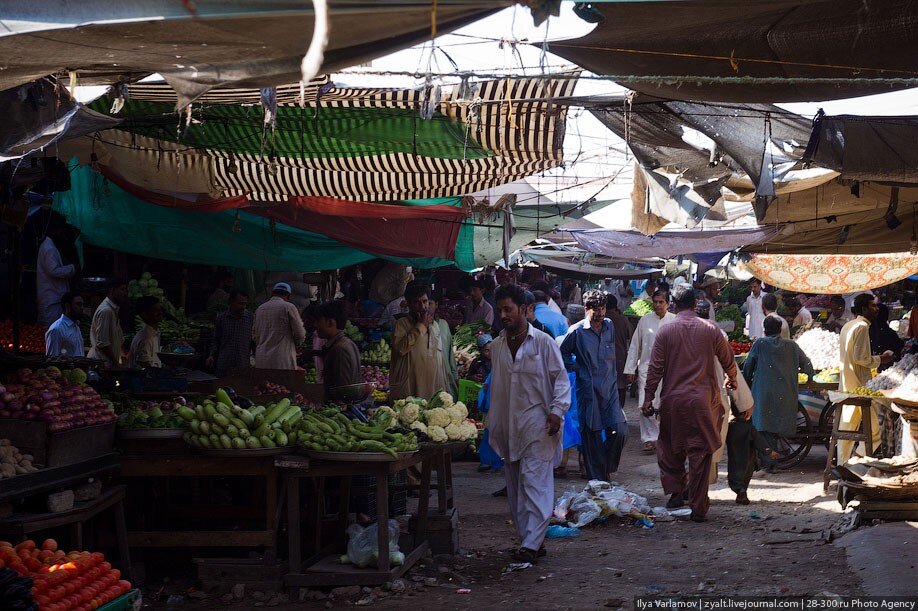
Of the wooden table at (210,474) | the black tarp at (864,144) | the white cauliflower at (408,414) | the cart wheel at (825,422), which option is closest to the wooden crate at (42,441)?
the wooden table at (210,474)

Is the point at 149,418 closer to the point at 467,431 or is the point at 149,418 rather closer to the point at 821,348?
the point at 467,431

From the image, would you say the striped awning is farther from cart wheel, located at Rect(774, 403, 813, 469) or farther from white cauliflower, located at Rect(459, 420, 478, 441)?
cart wheel, located at Rect(774, 403, 813, 469)

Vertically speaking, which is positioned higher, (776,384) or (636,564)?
(776,384)

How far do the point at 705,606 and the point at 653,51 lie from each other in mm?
3177

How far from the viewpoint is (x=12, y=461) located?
5371mm

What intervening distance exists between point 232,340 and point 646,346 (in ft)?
17.3

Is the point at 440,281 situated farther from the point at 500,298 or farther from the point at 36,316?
the point at 500,298

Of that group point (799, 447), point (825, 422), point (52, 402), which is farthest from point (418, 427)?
point (825, 422)

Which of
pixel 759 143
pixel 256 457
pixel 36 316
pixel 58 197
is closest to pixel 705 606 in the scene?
pixel 256 457

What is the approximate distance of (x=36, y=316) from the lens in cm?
1262

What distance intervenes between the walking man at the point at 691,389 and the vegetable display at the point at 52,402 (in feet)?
15.5

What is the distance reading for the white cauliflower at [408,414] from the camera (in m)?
7.12

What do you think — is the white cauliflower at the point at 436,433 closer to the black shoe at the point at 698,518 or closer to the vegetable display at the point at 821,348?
the black shoe at the point at 698,518

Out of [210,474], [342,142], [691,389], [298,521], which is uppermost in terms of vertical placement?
[342,142]
